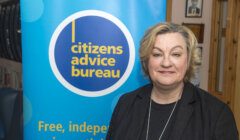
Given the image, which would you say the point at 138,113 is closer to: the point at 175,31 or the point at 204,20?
the point at 175,31

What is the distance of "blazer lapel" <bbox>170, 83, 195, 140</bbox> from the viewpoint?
1395 millimetres

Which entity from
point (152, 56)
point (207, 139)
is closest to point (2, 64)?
point (152, 56)

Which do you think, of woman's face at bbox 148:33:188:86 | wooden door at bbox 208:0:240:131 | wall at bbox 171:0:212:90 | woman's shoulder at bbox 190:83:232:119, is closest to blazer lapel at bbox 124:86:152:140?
woman's face at bbox 148:33:188:86

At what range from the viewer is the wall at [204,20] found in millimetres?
5035

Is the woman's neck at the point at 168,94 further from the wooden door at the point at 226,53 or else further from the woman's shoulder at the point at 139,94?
the wooden door at the point at 226,53

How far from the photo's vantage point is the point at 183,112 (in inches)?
56.4

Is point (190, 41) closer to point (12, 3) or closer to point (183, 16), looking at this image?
point (12, 3)

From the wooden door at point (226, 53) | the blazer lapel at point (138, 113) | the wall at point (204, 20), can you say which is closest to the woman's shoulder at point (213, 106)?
the blazer lapel at point (138, 113)

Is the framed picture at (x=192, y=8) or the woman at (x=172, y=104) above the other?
the framed picture at (x=192, y=8)

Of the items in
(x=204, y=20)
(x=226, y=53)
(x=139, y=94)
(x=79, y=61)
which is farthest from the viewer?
(x=204, y=20)

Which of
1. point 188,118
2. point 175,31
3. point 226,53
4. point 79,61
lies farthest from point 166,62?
point 226,53

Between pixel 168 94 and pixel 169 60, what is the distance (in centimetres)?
18

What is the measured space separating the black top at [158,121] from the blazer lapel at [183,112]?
37 millimetres

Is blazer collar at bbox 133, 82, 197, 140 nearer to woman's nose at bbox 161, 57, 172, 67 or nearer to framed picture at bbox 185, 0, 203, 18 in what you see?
woman's nose at bbox 161, 57, 172, 67
